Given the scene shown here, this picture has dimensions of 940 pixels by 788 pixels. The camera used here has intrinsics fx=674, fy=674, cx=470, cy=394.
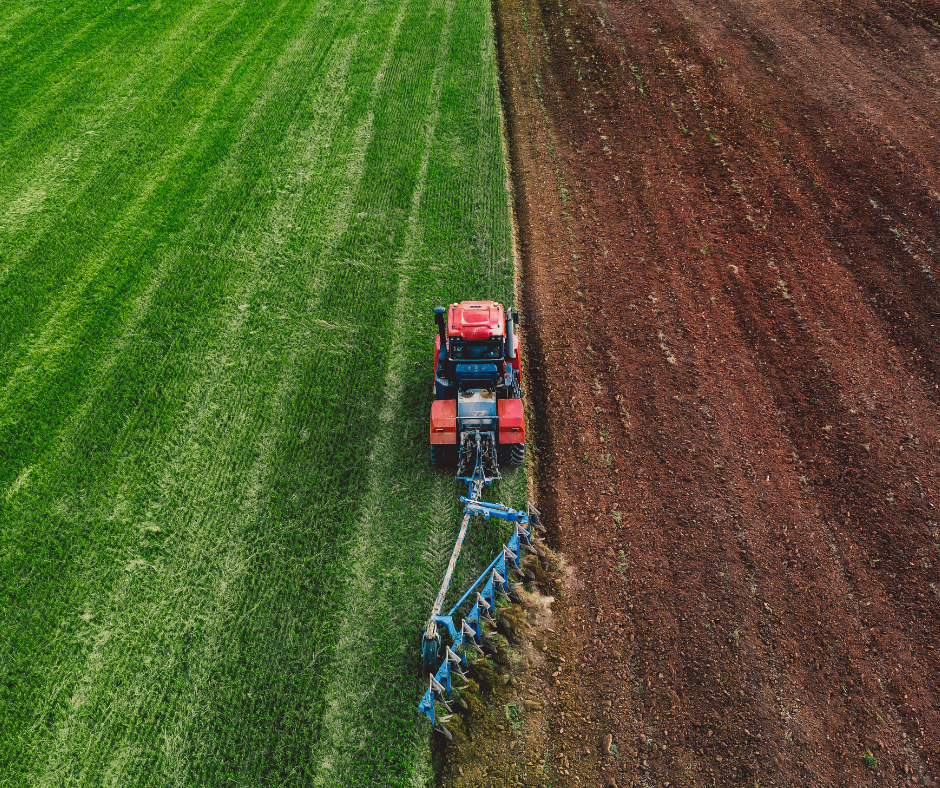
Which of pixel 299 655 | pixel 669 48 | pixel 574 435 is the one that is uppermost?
pixel 669 48

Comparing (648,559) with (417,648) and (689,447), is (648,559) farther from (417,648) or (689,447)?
(417,648)

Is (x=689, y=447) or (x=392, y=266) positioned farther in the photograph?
(x=392, y=266)

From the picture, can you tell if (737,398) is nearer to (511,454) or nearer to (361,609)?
(511,454)

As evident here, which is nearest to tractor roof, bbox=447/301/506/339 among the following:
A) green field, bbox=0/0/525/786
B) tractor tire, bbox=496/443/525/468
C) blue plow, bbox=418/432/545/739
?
blue plow, bbox=418/432/545/739

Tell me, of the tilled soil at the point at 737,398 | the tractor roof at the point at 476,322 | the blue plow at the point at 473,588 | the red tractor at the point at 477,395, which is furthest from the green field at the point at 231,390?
the tractor roof at the point at 476,322

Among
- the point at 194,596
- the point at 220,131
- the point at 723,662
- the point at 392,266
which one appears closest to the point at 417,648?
the point at 194,596

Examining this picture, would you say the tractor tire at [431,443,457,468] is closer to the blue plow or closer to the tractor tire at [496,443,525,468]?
the blue plow
